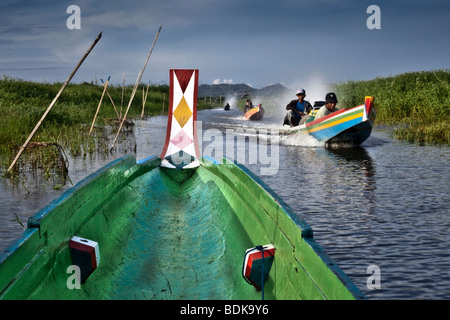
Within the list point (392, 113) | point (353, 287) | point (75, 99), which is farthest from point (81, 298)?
point (75, 99)

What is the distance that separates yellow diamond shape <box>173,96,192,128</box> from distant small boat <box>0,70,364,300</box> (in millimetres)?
1961

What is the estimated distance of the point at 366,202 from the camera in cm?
878

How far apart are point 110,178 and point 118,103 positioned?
106 feet

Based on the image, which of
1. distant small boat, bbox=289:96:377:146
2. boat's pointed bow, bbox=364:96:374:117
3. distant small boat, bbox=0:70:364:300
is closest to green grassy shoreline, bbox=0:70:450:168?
distant small boat, bbox=289:96:377:146

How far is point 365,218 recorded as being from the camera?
772cm

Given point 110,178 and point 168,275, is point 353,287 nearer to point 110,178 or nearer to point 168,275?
point 168,275

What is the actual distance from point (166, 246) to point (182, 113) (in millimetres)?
4138

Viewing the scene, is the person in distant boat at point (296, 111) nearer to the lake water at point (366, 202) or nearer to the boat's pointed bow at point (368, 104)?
the lake water at point (366, 202)

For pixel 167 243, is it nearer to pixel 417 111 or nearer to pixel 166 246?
pixel 166 246

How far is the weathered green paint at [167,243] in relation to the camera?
2.95 metres

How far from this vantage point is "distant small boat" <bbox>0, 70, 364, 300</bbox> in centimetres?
298

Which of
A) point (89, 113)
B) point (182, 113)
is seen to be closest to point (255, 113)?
point (89, 113)

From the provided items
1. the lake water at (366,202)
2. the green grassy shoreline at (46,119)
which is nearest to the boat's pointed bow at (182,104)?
the lake water at (366,202)
